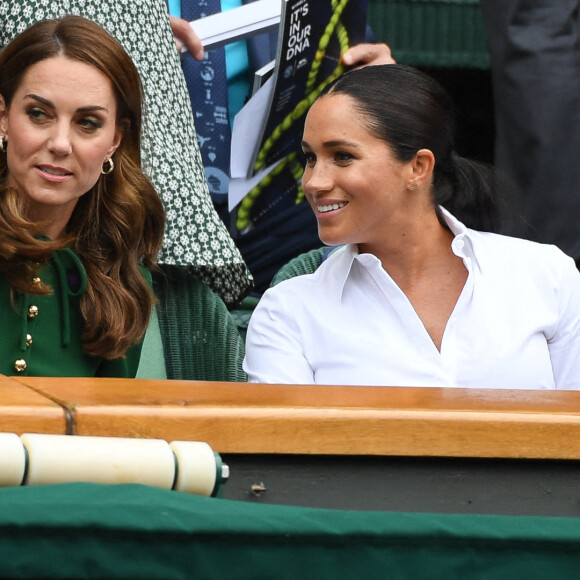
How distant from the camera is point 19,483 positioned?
95 cm

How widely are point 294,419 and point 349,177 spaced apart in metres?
1.22

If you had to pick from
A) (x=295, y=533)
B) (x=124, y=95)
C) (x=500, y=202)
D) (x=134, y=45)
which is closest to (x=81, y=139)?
(x=124, y=95)

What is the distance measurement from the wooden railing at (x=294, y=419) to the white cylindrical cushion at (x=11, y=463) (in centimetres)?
9

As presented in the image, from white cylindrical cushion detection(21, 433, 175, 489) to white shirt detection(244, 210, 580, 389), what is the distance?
43.2 inches

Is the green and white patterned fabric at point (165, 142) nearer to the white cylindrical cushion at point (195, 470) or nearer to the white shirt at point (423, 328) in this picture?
the white shirt at point (423, 328)

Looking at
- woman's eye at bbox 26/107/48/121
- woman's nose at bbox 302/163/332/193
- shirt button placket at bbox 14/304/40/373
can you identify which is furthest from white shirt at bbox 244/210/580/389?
woman's eye at bbox 26/107/48/121

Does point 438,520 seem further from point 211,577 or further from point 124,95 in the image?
point 124,95

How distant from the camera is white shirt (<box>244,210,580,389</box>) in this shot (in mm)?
2139

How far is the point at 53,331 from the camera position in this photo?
226 cm

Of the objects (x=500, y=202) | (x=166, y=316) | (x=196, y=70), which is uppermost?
(x=196, y=70)

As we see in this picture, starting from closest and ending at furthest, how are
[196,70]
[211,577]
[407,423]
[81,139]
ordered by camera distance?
[211,577] < [407,423] < [81,139] < [196,70]

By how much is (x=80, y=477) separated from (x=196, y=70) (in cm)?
198

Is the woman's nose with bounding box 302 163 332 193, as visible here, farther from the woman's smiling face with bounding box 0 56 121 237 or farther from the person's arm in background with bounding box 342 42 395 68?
the person's arm in background with bounding box 342 42 395 68

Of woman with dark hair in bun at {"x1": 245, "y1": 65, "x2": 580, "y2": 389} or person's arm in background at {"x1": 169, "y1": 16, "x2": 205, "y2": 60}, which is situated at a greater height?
person's arm in background at {"x1": 169, "y1": 16, "x2": 205, "y2": 60}
